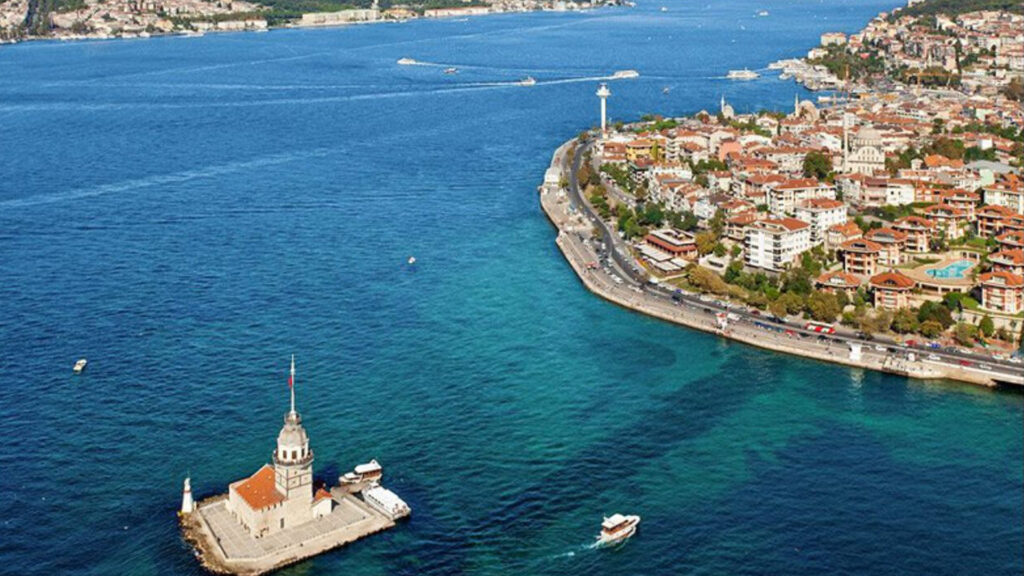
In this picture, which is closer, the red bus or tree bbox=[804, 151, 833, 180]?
the red bus

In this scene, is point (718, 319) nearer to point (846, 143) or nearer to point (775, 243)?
point (775, 243)

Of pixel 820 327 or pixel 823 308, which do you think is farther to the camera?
pixel 823 308

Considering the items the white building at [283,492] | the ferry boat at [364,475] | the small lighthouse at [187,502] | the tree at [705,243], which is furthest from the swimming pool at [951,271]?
the small lighthouse at [187,502]

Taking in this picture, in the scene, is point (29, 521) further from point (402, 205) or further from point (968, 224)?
point (968, 224)

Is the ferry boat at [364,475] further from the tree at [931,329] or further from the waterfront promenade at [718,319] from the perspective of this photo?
the tree at [931,329]

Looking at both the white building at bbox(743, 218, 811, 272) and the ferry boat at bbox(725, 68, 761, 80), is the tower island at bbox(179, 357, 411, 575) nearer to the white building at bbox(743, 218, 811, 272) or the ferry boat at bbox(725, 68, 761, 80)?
the white building at bbox(743, 218, 811, 272)

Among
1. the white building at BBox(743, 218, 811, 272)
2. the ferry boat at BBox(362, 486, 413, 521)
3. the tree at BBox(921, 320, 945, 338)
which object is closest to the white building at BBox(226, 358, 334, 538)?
the ferry boat at BBox(362, 486, 413, 521)

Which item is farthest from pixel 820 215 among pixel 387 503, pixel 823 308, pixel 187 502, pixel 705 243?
pixel 187 502
